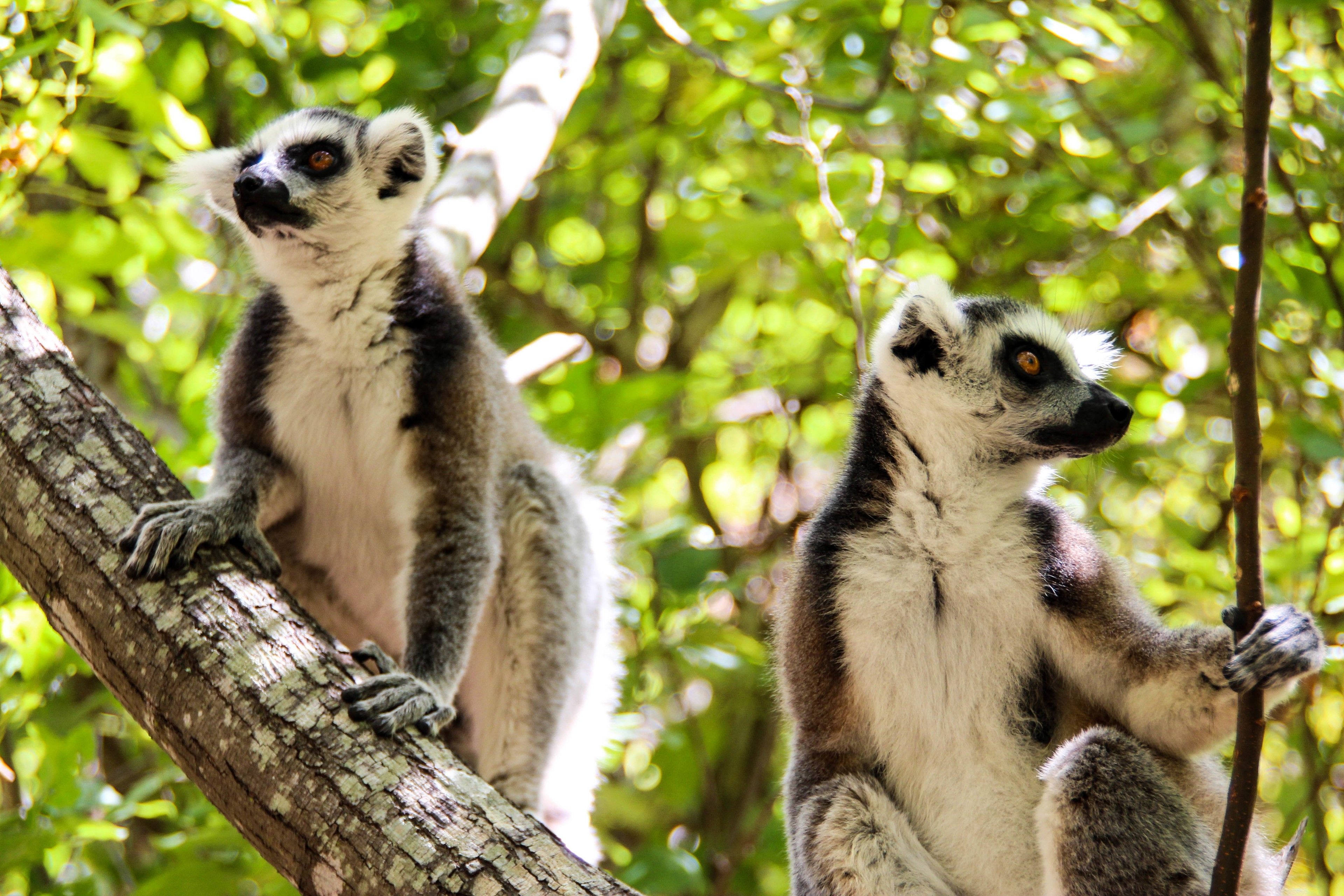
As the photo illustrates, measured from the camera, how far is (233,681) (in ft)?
9.20

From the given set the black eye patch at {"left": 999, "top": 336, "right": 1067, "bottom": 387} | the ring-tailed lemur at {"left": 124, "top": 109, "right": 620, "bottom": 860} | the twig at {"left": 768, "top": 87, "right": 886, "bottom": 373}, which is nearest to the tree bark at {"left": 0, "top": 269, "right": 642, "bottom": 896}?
the ring-tailed lemur at {"left": 124, "top": 109, "right": 620, "bottom": 860}

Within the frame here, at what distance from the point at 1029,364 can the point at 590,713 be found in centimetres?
236

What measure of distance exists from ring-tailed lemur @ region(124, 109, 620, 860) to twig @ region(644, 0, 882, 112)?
1043mm

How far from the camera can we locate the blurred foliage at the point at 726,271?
4312 mm

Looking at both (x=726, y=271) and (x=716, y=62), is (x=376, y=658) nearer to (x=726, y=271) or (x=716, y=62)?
(x=716, y=62)

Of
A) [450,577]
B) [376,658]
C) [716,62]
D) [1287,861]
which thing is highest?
[716,62]

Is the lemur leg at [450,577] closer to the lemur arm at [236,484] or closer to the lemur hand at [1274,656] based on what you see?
the lemur arm at [236,484]

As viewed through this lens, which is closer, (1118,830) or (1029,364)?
(1118,830)

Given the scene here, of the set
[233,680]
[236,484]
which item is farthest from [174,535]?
[236,484]

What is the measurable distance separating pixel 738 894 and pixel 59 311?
4.32 meters

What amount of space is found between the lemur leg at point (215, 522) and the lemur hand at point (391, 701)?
1.50 ft

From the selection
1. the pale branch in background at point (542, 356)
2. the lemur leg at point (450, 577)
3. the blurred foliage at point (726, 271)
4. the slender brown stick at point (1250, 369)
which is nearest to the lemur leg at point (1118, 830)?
the slender brown stick at point (1250, 369)

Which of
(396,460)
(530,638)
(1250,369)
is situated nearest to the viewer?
(1250,369)

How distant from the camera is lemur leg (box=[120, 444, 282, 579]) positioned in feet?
9.87
